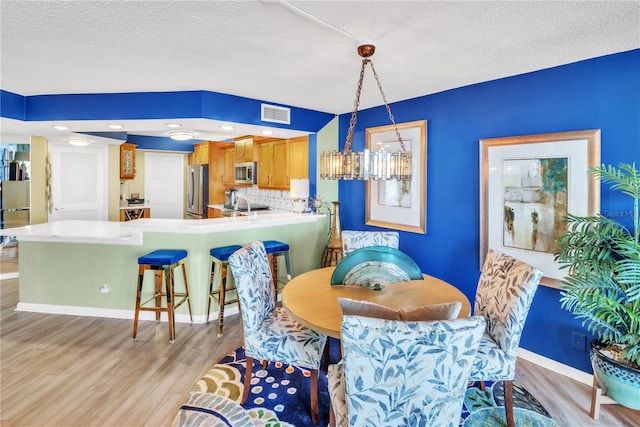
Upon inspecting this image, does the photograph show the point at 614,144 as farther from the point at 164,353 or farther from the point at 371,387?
the point at 164,353

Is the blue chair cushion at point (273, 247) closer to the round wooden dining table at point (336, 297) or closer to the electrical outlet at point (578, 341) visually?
the round wooden dining table at point (336, 297)

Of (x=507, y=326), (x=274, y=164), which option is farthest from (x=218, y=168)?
(x=507, y=326)

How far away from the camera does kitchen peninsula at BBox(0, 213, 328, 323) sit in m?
3.39

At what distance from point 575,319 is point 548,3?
7.09 ft

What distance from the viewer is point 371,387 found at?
1233mm

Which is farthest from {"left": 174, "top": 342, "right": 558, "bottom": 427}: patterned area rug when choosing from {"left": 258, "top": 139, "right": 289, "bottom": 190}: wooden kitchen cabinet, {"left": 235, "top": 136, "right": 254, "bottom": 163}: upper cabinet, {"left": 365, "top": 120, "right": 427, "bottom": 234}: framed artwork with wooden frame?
{"left": 235, "top": 136, "right": 254, "bottom": 163}: upper cabinet

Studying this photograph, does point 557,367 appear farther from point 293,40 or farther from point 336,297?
point 293,40

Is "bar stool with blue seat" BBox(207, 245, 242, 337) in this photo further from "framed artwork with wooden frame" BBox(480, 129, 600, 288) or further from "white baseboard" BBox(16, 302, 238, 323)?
"framed artwork with wooden frame" BBox(480, 129, 600, 288)

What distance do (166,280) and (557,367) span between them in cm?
331

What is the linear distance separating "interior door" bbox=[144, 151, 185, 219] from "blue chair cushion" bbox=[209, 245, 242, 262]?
15.3 ft

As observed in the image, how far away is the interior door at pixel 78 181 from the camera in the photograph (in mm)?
5148

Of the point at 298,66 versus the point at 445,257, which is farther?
the point at 445,257

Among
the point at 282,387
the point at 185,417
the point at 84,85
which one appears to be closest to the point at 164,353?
the point at 185,417

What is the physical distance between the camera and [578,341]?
2463 mm
